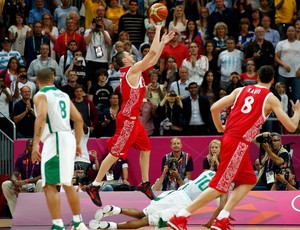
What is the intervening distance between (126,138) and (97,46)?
6.97 meters

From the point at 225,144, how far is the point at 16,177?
6.35m

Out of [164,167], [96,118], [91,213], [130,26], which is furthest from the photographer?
[130,26]

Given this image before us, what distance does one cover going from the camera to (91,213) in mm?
15672

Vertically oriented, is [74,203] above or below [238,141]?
below

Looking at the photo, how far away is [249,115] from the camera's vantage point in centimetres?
1264

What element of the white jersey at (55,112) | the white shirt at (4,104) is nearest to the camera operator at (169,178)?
the white jersey at (55,112)

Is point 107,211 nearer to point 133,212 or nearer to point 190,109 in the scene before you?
point 133,212

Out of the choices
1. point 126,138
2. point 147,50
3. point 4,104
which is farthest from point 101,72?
point 126,138

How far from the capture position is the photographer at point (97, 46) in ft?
69.5

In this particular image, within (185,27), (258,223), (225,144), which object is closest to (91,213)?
(258,223)

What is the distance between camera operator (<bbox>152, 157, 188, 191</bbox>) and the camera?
16.6 meters

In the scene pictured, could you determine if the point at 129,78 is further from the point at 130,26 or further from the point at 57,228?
the point at 130,26

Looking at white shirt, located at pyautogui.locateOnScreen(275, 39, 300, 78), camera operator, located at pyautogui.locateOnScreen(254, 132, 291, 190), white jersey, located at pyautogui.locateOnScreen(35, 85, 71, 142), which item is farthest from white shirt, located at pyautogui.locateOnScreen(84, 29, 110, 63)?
white jersey, located at pyautogui.locateOnScreen(35, 85, 71, 142)

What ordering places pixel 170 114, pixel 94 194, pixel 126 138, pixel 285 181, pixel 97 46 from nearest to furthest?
pixel 126 138 < pixel 94 194 < pixel 285 181 < pixel 170 114 < pixel 97 46
